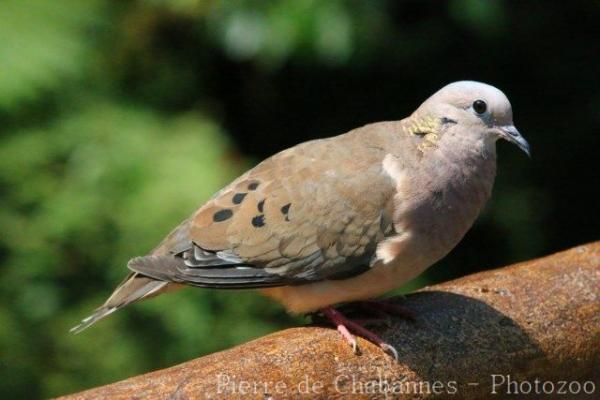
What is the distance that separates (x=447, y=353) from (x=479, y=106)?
54cm

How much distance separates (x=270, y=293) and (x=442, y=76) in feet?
4.72

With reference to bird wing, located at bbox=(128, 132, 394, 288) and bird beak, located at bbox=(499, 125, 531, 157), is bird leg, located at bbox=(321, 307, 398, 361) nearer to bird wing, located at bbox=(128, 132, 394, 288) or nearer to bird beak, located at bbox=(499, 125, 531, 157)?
bird wing, located at bbox=(128, 132, 394, 288)

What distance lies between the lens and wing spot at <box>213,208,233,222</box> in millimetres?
2395

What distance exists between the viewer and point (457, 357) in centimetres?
212

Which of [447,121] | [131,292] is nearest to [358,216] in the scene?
[447,121]

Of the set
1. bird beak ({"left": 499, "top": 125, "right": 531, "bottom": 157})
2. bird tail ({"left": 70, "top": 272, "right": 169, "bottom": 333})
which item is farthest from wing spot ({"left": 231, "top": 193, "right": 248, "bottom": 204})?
bird beak ({"left": 499, "top": 125, "right": 531, "bottom": 157})

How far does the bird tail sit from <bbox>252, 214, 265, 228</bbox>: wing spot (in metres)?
0.24

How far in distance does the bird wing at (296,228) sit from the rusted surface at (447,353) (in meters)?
0.16

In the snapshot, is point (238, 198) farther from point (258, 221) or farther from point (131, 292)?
point (131, 292)

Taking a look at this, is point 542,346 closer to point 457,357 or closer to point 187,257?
point 457,357

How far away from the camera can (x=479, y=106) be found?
2.27 metres

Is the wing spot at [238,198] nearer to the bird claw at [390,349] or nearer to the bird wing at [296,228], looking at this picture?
the bird wing at [296,228]

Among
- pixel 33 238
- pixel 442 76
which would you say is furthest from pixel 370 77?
pixel 33 238

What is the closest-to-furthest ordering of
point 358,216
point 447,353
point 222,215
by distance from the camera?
point 447,353 < point 358,216 < point 222,215
